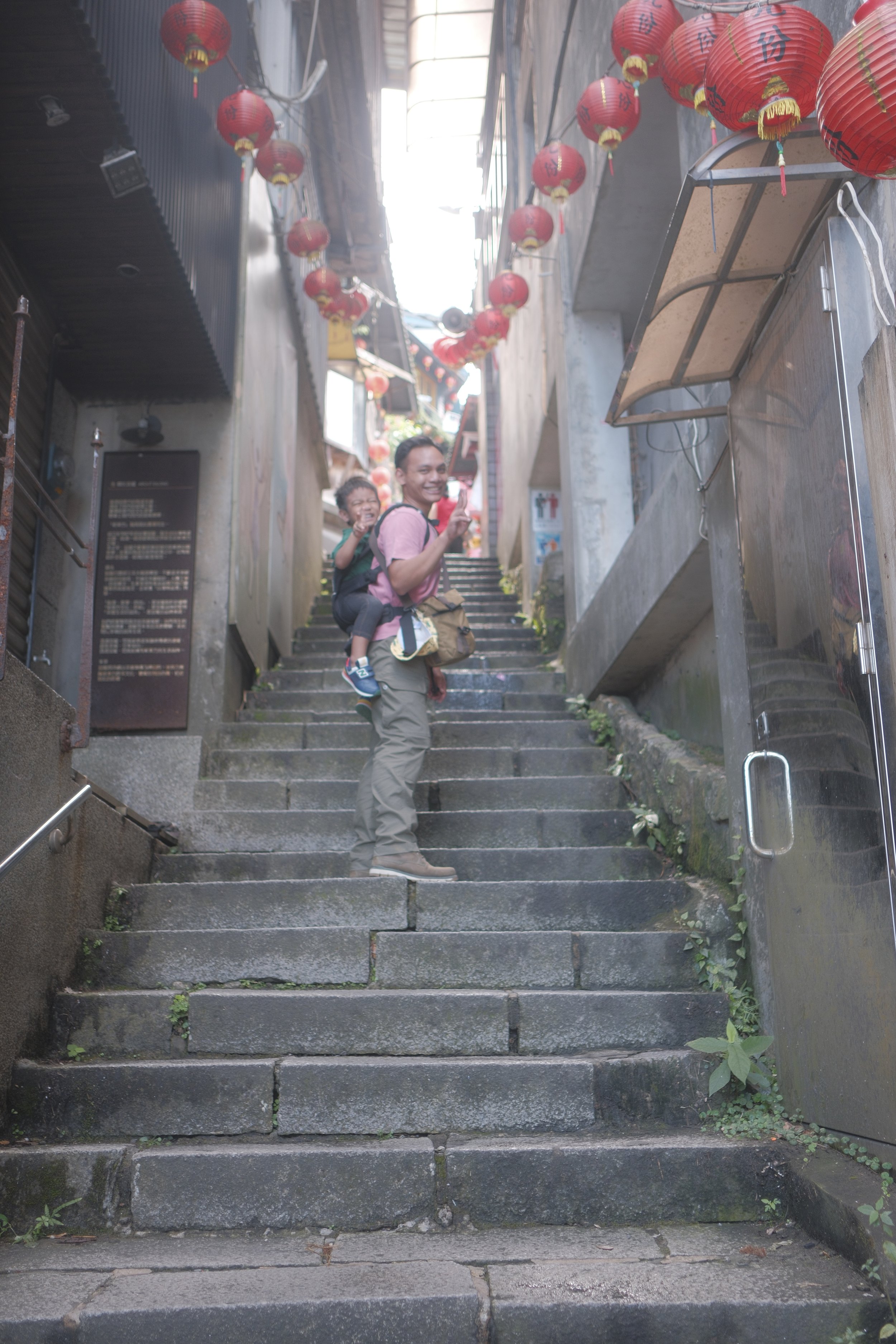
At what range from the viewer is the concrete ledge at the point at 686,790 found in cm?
432

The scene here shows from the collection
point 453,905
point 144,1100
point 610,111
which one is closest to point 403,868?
point 453,905

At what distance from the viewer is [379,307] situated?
66.7ft

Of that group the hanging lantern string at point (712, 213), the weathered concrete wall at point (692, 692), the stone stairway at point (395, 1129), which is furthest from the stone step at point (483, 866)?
the hanging lantern string at point (712, 213)

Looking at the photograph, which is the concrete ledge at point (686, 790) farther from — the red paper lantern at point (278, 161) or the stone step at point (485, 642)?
the red paper lantern at point (278, 161)

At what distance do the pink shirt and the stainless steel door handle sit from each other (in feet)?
6.17

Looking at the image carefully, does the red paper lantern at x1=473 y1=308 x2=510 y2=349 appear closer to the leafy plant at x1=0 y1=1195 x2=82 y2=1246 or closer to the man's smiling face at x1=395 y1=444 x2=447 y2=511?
the man's smiling face at x1=395 y1=444 x2=447 y2=511

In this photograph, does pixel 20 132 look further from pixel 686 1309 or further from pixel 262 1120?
pixel 686 1309

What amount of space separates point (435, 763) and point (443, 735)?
0.52 m

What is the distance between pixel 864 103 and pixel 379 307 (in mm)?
19144

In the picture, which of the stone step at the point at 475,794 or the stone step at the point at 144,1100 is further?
the stone step at the point at 475,794

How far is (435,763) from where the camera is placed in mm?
6160

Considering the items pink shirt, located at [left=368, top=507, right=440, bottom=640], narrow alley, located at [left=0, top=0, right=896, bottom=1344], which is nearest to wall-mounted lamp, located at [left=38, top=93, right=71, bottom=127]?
narrow alley, located at [left=0, top=0, right=896, bottom=1344]

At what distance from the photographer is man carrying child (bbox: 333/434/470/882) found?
4621 millimetres

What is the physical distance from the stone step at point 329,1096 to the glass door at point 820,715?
25.8 inches
